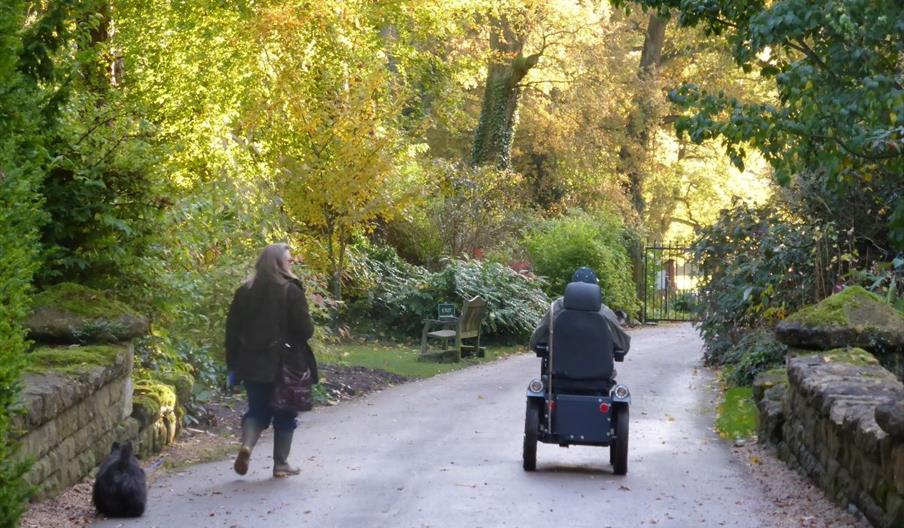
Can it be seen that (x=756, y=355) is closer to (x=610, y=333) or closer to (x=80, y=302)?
(x=610, y=333)

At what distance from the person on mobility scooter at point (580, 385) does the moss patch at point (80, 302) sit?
3.56 meters

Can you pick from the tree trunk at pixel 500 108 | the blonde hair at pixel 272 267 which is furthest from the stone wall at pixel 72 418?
the tree trunk at pixel 500 108

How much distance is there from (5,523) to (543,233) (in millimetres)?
26924

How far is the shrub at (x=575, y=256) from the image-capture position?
31172 millimetres

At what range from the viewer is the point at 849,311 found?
40.7 feet

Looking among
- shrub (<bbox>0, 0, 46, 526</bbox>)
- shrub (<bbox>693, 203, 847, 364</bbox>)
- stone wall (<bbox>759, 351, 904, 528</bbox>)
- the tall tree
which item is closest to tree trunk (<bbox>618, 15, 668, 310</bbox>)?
shrub (<bbox>693, 203, 847, 364</bbox>)

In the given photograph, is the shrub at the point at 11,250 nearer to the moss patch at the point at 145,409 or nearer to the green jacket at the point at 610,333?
the moss patch at the point at 145,409

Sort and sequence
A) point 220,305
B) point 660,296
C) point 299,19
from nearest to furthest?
point 220,305
point 299,19
point 660,296

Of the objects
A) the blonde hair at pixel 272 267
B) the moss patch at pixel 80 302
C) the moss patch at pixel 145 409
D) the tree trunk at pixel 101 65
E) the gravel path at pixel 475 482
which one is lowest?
the gravel path at pixel 475 482

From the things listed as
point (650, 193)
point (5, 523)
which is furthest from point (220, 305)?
point (650, 193)

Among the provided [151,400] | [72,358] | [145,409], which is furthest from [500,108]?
[72,358]

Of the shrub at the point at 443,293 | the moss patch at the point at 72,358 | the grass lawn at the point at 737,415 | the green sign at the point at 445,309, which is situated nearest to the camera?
the moss patch at the point at 72,358

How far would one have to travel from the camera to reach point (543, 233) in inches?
1293

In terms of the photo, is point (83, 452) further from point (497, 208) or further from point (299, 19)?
point (497, 208)
